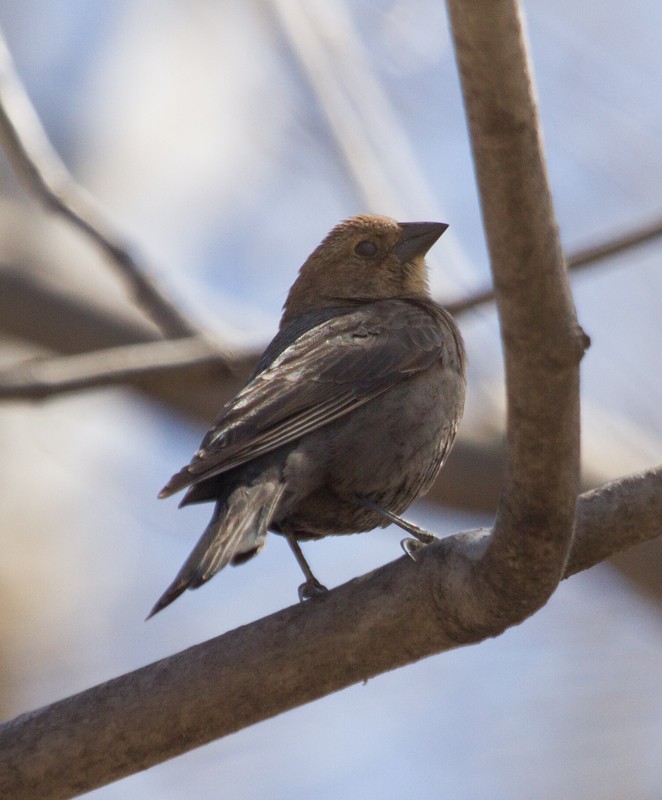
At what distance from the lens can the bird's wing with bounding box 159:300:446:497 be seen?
4160mm

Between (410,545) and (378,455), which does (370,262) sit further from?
(410,545)

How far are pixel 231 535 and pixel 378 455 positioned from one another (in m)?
0.77

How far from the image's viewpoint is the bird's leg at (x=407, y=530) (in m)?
4.15

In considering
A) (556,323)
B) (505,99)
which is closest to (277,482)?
(556,323)

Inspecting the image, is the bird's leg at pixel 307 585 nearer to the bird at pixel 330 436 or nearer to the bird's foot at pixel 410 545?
the bird at pixel 330 436

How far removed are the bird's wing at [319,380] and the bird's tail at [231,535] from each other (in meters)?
0.12

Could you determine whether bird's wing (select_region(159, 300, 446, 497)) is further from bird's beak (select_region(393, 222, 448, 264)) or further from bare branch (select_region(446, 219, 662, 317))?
bird's beak (select_region(393, 222, 448, 264))

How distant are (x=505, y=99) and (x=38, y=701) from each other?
762 cm

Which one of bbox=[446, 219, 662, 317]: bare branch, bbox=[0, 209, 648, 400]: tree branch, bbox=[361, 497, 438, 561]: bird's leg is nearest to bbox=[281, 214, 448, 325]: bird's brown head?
bbox=[0, 209, 648, 400]: tree branch

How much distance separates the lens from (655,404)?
7723 millimetres

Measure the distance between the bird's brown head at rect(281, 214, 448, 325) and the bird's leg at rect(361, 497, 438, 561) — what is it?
1417mm

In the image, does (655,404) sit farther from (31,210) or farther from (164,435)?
(31,210)

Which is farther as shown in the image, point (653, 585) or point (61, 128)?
point (61, 128)

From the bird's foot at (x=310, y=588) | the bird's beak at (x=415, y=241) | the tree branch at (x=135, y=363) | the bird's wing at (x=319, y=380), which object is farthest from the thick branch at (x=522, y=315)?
the bird's beak at (x=415, y=241)
